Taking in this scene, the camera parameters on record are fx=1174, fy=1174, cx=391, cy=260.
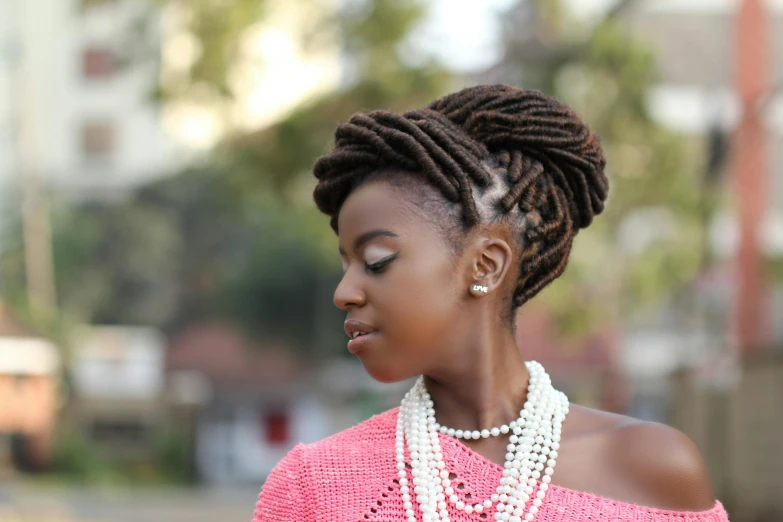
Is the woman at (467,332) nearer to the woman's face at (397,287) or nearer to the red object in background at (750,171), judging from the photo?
the woman's face at (397,287)

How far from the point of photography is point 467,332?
6.66ft

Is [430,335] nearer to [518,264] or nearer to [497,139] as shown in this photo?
[518,264]

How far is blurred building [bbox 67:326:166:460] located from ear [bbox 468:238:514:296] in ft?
102

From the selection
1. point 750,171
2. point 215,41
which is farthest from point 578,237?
point 215,41

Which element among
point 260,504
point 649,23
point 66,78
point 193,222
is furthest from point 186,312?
point 260,504

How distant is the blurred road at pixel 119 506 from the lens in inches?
647

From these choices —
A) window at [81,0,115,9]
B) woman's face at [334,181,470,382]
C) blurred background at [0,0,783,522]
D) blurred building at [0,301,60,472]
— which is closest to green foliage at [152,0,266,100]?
blurred background at [0,0,783,522]

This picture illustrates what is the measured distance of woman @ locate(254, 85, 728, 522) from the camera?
→ 1.96m

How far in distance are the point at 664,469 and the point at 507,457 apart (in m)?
0.27

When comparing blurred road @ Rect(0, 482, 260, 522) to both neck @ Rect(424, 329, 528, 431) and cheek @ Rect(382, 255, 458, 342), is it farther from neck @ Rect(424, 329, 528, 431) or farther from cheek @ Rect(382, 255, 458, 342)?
cheek @ Rect(382, 255, 458, 342)

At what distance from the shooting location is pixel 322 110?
11.8 m

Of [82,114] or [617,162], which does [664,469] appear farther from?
[82,114]

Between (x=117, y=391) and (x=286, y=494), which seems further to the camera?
A: (x=117, y=391)

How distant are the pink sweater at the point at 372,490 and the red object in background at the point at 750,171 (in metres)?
10.3
